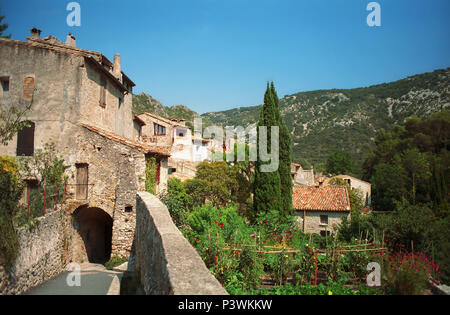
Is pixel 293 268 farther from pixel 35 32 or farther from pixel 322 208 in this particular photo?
pixel 322 208

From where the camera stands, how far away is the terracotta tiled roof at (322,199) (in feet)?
94.4

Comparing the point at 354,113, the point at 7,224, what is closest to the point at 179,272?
the point at 7,224

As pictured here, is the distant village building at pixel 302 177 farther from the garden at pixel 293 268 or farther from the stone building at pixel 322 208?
the garden at pixel 293 268

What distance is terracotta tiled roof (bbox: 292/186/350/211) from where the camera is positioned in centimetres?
2877

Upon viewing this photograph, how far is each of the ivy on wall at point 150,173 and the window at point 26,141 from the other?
535 centimetres

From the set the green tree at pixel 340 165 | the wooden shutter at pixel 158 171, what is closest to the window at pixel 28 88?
the wooden shutter at pixel 158 171

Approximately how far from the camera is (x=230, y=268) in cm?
812

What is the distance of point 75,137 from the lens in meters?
13.0

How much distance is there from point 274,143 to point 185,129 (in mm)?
20612

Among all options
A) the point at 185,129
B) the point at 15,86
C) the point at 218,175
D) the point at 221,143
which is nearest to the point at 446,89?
the point at 221,143

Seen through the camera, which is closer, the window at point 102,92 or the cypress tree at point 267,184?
the window at point 102,92

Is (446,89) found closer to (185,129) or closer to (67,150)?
(185,129)

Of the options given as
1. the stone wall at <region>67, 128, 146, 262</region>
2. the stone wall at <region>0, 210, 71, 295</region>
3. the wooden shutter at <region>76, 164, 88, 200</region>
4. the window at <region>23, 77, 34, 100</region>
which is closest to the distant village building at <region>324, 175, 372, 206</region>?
the stone wall at <region>67, 128, 146, 262</region>
